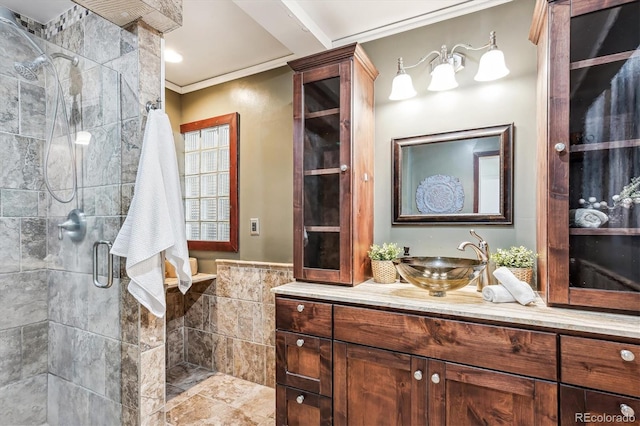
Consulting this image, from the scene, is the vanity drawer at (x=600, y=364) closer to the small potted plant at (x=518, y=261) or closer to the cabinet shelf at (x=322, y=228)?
the small potted plant at (x=518, y=261)

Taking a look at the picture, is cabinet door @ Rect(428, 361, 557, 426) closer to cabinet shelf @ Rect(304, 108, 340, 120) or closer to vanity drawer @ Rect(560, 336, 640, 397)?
vanity drawer @ Rect(560, 336, 640, 397)

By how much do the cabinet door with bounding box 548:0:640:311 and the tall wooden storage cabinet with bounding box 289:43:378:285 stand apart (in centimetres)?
91

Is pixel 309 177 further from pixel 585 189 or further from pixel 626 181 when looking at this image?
pixel 626 181

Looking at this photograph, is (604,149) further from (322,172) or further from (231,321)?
(231,321)

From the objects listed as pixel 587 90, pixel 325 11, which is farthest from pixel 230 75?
pixel 587 90

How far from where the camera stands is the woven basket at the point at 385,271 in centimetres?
183

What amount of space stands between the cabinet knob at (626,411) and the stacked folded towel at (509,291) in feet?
1.34

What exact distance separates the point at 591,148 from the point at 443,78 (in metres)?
0.80

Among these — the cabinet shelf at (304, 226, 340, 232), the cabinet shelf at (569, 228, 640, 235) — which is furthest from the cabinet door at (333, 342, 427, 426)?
the cabinet shelf at (569, 228, 640, 235)

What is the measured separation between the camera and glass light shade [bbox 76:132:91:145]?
163 cm

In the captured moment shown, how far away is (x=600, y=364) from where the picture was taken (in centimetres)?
109

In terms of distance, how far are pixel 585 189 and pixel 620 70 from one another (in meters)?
0.49

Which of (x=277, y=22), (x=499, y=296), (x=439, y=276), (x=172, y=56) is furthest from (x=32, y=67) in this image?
(x=499, y=296)

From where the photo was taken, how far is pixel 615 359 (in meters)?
1.07
